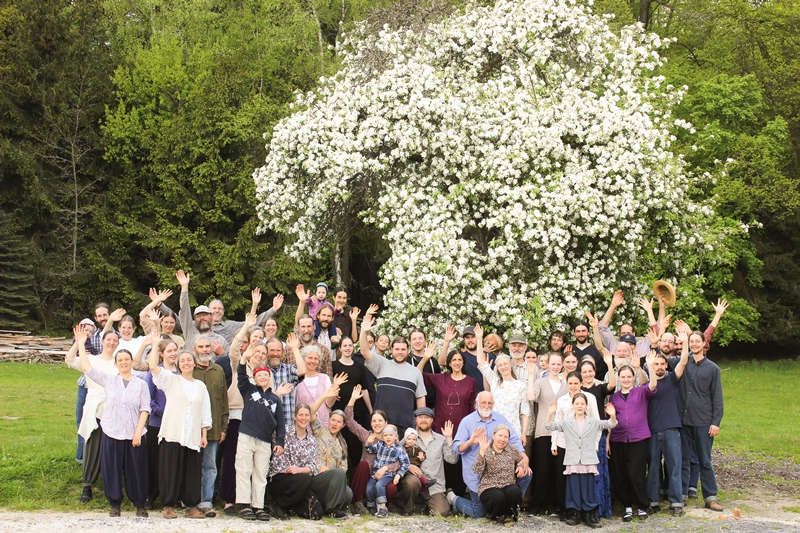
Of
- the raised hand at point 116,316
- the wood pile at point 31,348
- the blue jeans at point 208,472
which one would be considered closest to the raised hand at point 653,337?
the blue jeans at point 208,472

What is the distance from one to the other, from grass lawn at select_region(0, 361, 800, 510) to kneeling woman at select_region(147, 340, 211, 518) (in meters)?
1.14

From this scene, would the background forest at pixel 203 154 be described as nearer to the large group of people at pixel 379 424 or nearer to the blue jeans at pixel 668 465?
the large group of people at pixel 379 424

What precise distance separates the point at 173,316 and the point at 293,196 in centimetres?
536

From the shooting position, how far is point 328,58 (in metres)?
38.3

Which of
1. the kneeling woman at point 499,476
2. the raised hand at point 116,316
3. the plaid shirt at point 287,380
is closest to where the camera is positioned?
the kneeling woman at point 499,476

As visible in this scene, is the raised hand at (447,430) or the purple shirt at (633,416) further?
the purple shirt at (633,416)

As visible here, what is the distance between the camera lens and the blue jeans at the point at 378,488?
1178 cm

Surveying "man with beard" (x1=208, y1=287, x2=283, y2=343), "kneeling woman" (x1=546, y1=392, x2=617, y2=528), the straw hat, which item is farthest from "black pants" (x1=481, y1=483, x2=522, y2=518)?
the straw hat

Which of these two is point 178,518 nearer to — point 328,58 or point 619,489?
point 619,489

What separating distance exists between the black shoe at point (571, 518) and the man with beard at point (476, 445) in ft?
2.03

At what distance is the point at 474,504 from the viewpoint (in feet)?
38.4

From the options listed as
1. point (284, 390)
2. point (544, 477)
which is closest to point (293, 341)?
point (284, 390)

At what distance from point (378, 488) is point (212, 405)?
Result: 91.8 inches

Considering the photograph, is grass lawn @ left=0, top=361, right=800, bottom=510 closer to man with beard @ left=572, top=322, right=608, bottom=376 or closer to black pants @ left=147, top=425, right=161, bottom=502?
black pants @ left=147, top=425, right=161, bottom=502
